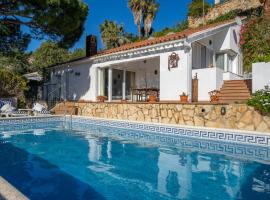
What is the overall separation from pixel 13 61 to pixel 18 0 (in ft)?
49.5

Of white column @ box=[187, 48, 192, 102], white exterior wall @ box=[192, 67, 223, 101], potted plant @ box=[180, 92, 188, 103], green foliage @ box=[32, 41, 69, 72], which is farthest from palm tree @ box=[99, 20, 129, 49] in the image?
potted plant @ box=[180, 92, 188, 103]

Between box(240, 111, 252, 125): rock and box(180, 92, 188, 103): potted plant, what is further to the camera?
box(180, 92, 188, 103): potted plant

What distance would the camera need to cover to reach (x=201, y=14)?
130 feet

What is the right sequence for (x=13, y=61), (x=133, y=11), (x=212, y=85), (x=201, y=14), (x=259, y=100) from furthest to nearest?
(x=133, y=11) < (x=201, y=14) < (x=13, y=61) < (x=212, y=85) < (x=259, y=100)

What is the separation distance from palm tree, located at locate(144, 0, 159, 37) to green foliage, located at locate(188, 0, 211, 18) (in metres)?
5.74

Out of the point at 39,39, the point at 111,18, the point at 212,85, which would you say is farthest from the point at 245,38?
the point at 111,18

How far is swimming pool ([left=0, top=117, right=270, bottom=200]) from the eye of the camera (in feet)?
16.7

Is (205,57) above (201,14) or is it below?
below

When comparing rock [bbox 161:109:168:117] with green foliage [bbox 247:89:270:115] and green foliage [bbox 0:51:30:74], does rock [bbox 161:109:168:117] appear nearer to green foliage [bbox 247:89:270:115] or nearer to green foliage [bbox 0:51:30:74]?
green foliage [bbox 247:89:270:115]

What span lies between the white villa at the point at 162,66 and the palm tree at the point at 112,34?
18967 mm

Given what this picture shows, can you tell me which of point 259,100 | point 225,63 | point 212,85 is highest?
point 225,63

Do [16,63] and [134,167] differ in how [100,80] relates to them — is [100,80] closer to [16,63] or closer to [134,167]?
[134,167]

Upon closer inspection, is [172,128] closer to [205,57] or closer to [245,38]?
[205,57]

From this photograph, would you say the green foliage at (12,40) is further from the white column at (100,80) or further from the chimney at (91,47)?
the white column at (100,80)
